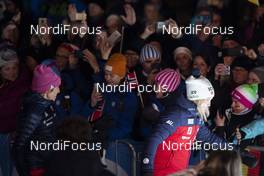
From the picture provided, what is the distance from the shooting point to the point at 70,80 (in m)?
5.84

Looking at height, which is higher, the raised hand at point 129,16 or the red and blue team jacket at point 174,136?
the raised hand at point 129,16

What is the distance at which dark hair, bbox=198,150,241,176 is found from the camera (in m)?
3.51

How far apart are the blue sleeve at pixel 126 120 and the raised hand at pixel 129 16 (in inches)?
27.6

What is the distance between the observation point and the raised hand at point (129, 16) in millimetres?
5863

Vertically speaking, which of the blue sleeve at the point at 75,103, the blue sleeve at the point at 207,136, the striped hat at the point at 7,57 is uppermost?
the striped hat at the point at 7,57

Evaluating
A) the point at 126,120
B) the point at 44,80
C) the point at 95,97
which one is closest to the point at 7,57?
the point at 95,97

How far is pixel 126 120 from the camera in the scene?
17.9 feet

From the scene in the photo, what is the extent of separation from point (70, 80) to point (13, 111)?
1.62 ft

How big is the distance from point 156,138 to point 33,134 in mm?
843

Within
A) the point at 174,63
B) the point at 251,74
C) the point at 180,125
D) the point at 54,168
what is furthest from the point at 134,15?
the point at 54,168

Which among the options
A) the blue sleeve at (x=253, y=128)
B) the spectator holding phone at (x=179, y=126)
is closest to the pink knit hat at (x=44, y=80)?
the spectator holding phone at (x=179, y=126)

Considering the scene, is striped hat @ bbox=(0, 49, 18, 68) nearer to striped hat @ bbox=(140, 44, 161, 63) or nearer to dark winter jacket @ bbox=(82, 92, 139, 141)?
dark winter jacket @ bbox=(82, 92, 139, 141)

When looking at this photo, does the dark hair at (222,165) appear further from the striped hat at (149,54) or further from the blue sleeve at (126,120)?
the striped hat at (149,54)

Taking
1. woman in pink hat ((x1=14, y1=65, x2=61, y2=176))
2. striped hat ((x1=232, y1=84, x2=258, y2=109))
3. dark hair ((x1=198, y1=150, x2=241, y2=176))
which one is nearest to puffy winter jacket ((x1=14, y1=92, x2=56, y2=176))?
woman in pink hat ((x1=14, y1=65, x2=61, y2=176))
